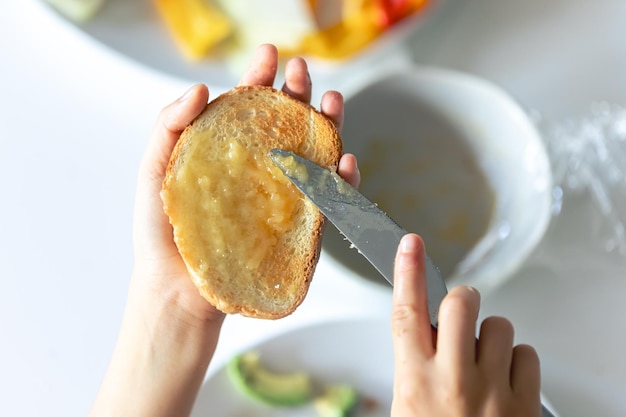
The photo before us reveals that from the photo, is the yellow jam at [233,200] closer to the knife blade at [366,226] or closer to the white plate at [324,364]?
the knife blade at [366,226]

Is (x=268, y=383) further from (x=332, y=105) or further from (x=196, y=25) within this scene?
(x=196, y=25)

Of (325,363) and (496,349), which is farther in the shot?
(325,363)

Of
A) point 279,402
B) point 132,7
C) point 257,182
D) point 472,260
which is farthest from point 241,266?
point 132,7

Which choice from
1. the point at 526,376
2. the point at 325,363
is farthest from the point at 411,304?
the point at 325,363

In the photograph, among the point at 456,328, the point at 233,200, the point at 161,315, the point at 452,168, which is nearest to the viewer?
the point at 456,328

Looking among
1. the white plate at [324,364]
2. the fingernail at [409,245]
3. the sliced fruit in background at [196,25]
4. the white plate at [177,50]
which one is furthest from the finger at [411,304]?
the sliced fruit in background at [196,25]

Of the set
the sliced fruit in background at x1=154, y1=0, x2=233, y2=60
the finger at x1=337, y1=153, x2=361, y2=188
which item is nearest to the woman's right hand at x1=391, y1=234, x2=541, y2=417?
the finger at x1=337, y1=153, x2=361, y2=188

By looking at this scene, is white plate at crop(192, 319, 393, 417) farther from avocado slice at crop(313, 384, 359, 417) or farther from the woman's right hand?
the woman's right hand
